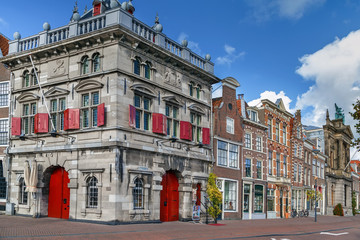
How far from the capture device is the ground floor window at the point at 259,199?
35.9 m

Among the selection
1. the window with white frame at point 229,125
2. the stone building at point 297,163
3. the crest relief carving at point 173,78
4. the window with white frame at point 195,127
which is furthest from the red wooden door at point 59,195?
the stone building at point 297,163

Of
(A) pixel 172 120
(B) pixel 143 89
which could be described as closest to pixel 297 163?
(A) pixel 172 120

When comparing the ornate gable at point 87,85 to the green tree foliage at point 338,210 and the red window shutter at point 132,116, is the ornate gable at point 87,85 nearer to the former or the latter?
the red window shutter at point 132,116

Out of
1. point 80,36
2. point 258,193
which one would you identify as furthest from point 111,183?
point 258,193

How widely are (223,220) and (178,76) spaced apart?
11440 millimetres

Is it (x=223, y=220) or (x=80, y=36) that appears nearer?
(x=80, y=36)

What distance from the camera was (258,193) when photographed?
120 ft

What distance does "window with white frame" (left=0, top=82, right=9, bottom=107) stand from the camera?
27131 millimetres

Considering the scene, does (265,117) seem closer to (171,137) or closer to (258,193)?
(258,193)

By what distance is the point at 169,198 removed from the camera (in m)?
26.1

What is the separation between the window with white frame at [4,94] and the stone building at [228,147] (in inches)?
573

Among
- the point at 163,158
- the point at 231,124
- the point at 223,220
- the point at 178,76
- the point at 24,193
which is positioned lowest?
the point at 223,220

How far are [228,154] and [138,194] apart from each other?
11339 millimetres

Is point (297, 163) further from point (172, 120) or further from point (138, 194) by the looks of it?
point (138, 194)
